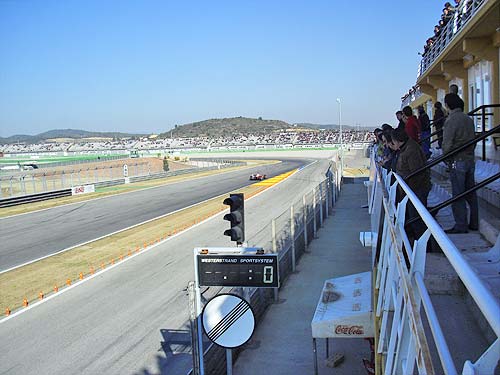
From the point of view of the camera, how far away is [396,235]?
3.64 metres

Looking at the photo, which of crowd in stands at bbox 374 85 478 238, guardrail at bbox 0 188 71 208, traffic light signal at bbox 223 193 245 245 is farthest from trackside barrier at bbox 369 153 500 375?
guardrail at bbox 0 188 71 208

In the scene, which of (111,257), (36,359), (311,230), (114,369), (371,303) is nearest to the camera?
(371,303)

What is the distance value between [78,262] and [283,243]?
7283mm

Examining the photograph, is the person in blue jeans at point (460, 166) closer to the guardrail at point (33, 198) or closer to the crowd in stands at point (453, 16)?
the crowd in stands at point (453, 16)

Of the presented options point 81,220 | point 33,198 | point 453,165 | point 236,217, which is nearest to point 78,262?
point 236,217

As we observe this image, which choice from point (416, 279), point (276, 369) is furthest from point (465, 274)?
point (276, 369)

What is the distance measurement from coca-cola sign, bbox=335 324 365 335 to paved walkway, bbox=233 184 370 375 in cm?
165

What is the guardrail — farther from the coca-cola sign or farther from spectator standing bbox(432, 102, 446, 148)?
the coca-cola sign

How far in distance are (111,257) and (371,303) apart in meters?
12.4

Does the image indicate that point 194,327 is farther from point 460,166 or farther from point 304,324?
point 304,324

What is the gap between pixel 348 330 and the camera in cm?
720

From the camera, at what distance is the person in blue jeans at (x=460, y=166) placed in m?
5.85

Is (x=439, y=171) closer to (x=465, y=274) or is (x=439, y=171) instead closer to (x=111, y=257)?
(x=111, y=257)

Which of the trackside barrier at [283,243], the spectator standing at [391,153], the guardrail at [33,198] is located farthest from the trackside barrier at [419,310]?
the guardrail at [33,198]
